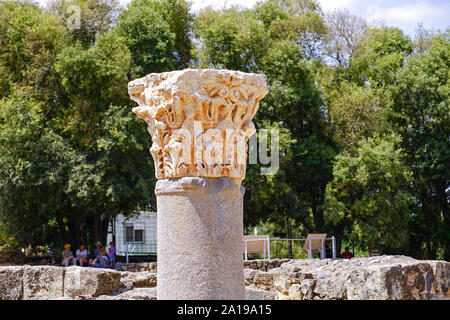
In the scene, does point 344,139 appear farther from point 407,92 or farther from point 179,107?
point 179,107

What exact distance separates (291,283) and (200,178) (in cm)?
592

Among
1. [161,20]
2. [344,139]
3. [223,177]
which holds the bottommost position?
[223,177]

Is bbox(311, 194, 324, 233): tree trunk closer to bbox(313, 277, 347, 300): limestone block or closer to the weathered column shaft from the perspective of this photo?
bbox(313, 277, 347, 300): limestone block

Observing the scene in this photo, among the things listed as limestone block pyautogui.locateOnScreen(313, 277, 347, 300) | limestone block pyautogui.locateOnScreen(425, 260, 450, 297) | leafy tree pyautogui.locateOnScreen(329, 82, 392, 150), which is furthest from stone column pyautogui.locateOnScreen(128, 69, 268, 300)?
leafy tree pyautogui.locateOnScreen(329, 82, 392, 150)

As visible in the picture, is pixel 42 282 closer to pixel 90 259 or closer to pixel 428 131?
pixel 90 259

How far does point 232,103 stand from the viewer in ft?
20.4

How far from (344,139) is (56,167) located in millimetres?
10970

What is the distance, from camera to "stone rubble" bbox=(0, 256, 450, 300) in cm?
798

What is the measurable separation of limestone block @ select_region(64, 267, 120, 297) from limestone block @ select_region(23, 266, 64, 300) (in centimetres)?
13

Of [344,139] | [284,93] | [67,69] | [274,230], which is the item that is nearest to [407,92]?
[344,139]

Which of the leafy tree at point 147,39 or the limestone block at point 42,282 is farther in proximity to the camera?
the leafy tree at point 147,39

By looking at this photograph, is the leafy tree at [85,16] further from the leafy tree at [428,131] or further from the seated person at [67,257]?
the leafy tree at [428,131]

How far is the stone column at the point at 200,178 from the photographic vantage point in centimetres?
589

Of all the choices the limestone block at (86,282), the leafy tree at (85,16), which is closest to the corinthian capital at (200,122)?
the limestone block at (86,282)
